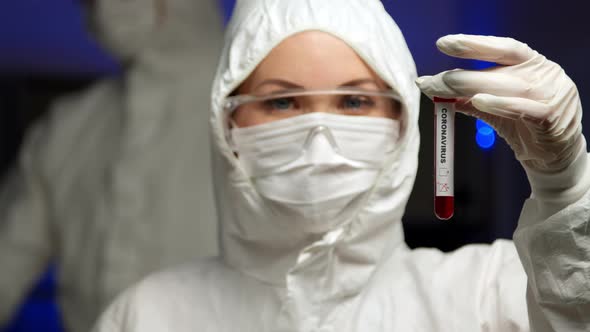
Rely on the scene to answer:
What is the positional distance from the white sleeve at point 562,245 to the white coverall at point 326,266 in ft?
0.89

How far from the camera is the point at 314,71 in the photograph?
1.96 m

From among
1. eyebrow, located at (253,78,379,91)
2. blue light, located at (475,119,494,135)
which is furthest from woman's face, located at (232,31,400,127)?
blue light, located at (475,119,494,135)

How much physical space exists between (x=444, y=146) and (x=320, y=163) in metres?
0.47

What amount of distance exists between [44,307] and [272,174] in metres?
2.31

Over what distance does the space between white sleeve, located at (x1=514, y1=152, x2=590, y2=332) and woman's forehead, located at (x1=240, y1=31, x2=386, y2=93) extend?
1.82ft

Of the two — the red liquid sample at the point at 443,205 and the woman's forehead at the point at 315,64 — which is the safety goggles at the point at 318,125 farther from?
the red liquid sample at the point at 443,205

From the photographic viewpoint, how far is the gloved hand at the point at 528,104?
1401 millimetres

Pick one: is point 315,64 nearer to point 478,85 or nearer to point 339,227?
point 339,227

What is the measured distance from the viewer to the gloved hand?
4.60 feet

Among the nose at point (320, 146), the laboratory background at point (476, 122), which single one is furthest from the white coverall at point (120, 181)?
the nose at point (320, 146)

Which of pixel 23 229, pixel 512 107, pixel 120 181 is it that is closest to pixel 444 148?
pixel 512 107

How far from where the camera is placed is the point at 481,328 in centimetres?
181

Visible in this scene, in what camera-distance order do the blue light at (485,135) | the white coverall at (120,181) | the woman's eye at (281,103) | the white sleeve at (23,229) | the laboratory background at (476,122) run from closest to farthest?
the blue light at (485,135)
the laboratory background at (476,122)
the woman's eye at (281,103)
the white coverall at (120,181)
the white sleeve at (23,229)

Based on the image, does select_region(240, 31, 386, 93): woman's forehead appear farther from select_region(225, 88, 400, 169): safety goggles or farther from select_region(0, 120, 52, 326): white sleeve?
select_region(0, 120, 52, 326): white sleeve
